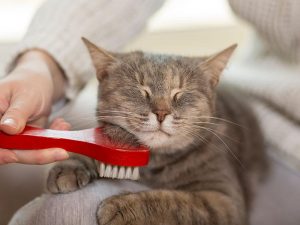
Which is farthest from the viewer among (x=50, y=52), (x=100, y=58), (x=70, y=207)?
(x=50, y=52)

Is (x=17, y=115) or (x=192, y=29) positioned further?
(x=192, y=29)

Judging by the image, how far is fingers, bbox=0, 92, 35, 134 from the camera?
88 cm

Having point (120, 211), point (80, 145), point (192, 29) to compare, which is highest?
point (80, 145)

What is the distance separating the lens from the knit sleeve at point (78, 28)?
4.12ft

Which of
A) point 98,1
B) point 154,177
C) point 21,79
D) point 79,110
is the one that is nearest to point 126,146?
point 154,177

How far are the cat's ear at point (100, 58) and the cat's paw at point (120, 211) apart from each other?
332 mm

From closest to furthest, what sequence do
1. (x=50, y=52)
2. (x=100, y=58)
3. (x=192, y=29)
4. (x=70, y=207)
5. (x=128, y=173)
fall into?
(x=70, y=207) < (x=128, y=173) < (x=100, y=58) < (x=50, y=52) < (x=192, y=29)

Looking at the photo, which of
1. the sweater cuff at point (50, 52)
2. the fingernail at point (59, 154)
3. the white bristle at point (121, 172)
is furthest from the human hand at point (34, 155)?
the sweater cuff at point (50, 52)

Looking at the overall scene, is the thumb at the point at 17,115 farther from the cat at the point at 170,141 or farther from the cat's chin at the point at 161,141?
the cat's chin at the point at 161,141

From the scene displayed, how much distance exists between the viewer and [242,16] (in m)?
1.25

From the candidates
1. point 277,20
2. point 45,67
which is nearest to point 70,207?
point 45,67

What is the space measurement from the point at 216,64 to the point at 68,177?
1.48 ft

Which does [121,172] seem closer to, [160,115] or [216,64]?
[160,115]

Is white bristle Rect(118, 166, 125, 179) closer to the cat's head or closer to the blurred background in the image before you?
the cat's head
